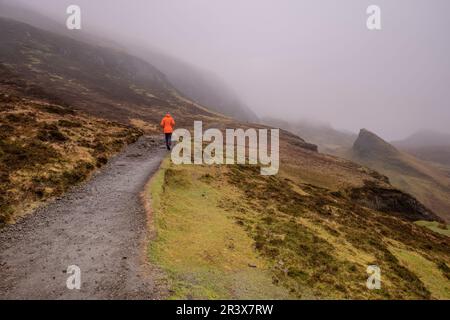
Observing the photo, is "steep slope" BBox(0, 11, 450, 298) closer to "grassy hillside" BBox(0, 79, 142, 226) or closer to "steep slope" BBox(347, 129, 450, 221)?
"grassy hillside" BBox(0, 79, 142, 226)

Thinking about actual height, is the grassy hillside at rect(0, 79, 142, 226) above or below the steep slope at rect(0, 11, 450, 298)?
above

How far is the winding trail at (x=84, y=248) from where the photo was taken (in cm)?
1155

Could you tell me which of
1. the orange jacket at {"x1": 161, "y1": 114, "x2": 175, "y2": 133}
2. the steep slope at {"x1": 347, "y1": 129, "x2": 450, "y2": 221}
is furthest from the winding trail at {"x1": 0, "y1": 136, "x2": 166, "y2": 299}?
the steep slope at {"x1": 347, "y1": 129, "x2": 450, "y2": 221}

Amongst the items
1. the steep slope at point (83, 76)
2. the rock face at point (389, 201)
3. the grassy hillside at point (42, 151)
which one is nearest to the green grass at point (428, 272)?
the grassy hillside at point (42, 151)

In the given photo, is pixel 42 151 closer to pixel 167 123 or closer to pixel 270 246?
pixel 167 123

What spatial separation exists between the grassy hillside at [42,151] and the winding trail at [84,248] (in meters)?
1.22

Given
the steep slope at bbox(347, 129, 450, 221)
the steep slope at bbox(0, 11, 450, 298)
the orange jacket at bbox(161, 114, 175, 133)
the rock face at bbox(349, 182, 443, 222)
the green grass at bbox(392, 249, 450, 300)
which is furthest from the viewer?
the steep slope at bbox(347, 129, 450, 221)

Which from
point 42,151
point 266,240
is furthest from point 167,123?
point 266,240

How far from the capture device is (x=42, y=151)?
23719 mm

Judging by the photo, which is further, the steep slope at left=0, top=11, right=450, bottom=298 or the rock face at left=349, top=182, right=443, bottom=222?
the rock face at left=349, top=182, right=443, bottom=222

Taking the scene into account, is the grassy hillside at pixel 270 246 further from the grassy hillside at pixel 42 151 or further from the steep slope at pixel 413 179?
the steep slope at pixel 413 179

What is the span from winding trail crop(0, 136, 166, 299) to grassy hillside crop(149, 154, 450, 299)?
1105mm

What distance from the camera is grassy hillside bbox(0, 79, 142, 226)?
18266 millimetres
